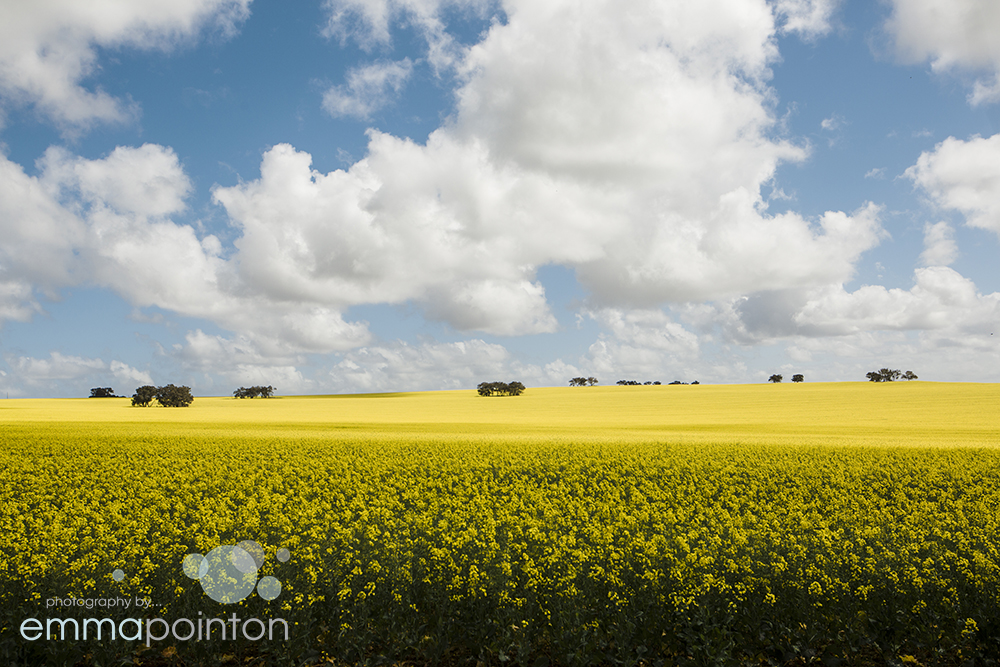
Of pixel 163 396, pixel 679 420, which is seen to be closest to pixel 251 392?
pixel 163 396

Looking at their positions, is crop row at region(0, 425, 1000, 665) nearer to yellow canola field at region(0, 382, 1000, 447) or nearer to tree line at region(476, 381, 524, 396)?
yellow canola field at region(0, 382, 1000, 447)

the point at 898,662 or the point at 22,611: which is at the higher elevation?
the point at 22,611

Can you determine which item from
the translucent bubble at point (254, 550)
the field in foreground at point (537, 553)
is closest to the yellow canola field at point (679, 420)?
the field in foreground at point (537, 553)

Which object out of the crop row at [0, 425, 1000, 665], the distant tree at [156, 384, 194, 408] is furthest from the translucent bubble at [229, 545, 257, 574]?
the distant tree at [156, 384, 194, 408]

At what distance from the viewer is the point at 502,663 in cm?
793

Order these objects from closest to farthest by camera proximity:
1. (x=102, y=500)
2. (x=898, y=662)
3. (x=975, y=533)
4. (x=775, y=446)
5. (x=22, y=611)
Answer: (x=898, y=662) < (x=22, y=611) < (x=975, y=533) < (x=102, y=500) < (x=775, y=446)

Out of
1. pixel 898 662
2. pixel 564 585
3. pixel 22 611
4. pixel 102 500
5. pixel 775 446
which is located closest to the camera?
pixel 898 662

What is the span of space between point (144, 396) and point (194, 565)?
98.6 meters

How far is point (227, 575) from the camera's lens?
10164mm

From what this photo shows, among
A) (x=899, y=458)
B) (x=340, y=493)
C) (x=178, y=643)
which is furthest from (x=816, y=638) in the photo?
(x=899, y=458)

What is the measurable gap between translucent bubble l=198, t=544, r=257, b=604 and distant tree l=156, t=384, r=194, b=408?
93586 mm

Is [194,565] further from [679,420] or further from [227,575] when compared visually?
[679,420]

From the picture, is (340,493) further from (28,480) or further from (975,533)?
(975,533)

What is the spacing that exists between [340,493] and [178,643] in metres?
9.48
